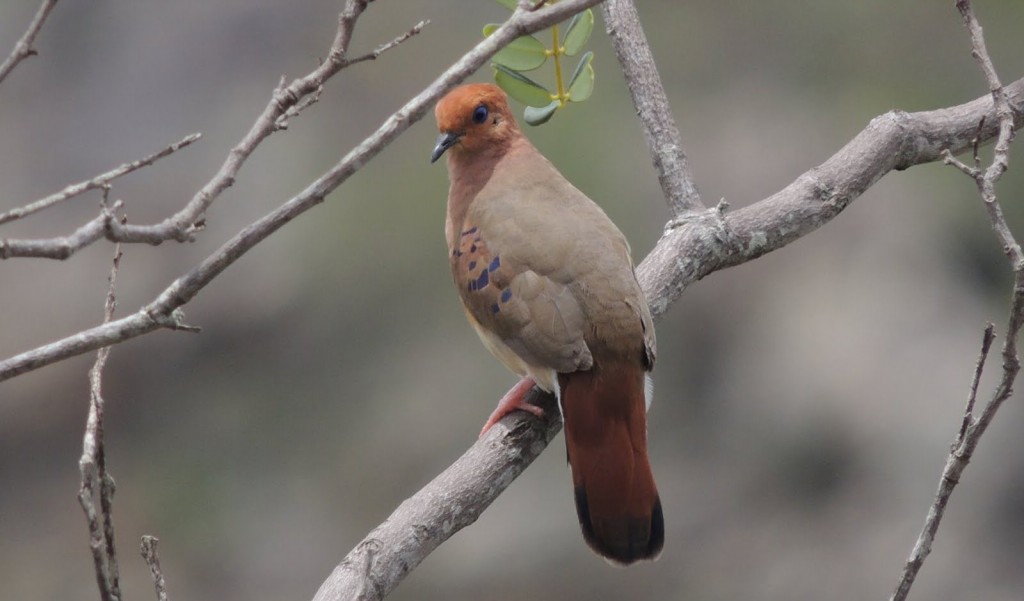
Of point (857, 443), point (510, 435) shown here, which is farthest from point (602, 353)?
point (857, 443)

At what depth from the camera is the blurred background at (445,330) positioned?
635cm

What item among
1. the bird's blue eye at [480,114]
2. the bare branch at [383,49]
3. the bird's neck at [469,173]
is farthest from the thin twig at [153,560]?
the bird's blue eye at [480,114]

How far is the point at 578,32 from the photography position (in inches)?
119

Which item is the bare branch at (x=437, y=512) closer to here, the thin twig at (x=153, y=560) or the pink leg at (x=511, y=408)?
the pink leg at (x=511, y=408)

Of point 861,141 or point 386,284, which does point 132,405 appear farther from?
point 861,141

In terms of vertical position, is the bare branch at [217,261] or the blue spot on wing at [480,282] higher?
the blue spot on wing at [480,282]

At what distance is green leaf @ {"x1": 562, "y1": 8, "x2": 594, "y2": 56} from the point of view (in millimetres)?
2986

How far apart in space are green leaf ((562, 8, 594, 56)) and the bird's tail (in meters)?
0.83

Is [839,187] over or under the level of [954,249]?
under

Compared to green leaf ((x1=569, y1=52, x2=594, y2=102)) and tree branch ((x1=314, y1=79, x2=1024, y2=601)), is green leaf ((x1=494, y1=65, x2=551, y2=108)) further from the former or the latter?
tree branch ((x1=314, y1=79, x2=1024, y2=601))

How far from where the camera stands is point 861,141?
3598 mm

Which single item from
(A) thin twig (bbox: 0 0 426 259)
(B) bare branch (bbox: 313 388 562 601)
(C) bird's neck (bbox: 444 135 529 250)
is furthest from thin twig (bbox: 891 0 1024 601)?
(C) bird's neck (bbox: 444 135 529 250)

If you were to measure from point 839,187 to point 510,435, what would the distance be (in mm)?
1296

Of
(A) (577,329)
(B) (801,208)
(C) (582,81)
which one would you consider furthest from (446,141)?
(B) (801,208)
